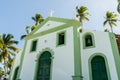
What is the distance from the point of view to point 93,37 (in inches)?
485

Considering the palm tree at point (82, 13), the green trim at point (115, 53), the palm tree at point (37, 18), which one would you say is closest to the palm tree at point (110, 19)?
the palm tree at point (82, 13)

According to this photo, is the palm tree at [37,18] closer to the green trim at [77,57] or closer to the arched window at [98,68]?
the green trim at [77,57]

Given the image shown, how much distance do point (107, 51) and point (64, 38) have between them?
4.76 meters

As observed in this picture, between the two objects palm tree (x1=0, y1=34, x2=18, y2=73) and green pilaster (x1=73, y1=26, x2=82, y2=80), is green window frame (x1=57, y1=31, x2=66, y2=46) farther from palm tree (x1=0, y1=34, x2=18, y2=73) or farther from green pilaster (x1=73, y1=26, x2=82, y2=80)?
palm tree (x1=0, y1=34, x2=18, y2=73)

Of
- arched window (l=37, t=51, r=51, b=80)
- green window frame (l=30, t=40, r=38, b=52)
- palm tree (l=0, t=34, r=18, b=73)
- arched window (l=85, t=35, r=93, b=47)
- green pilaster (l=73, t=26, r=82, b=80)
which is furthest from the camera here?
palm tree (l=0, t=34, r=18, b=73)

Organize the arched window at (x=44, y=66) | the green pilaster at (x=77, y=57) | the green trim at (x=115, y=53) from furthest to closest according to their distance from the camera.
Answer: the arched window at (x=44, y=66), the green pilaster at (x=77, y=57), the green trim at (x=115, y=53)

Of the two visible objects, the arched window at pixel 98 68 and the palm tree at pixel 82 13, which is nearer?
the arched window at pixel 98 68

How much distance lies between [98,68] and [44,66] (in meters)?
5.87

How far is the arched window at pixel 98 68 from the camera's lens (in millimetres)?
10359

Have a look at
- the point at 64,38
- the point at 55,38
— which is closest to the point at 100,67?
the point at 64,38

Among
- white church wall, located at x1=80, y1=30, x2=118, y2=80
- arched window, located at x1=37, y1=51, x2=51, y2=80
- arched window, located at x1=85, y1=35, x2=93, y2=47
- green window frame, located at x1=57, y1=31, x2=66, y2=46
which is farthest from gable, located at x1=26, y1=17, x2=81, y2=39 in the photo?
arched window, located at x1=37, y1=51, x2=51, y2=80

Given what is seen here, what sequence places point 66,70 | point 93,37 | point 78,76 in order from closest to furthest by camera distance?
point 78,76 → point 66,70 → point 93,37

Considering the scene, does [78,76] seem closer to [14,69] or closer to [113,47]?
[113,47]

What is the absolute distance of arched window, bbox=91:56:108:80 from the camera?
10.4 metres
